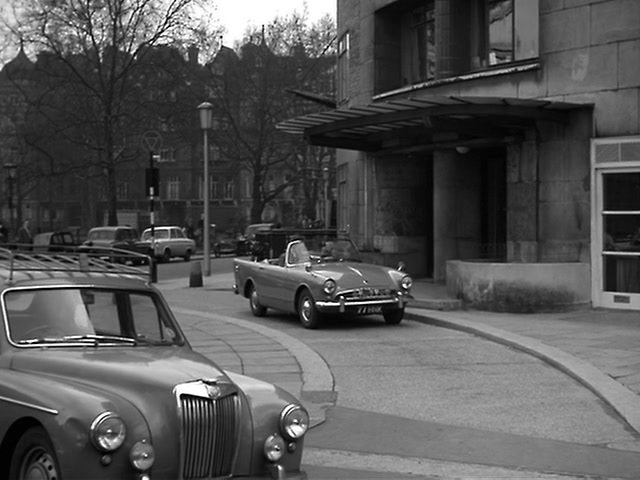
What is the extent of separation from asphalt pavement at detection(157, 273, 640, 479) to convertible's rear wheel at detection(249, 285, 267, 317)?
0.76m

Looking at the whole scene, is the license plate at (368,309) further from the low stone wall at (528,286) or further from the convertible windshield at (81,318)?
the convertible windshield at (81,318)

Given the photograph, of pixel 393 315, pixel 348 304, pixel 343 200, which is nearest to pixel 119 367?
pixel 348 304

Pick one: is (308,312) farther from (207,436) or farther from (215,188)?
(215,188)

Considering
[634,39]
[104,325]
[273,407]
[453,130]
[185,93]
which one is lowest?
[273,407]

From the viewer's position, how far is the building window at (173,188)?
285 ft

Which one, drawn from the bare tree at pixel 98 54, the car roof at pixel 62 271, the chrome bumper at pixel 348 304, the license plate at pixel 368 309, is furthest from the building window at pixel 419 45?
the bare tree at pixel 98 54

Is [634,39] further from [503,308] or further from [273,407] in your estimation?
[273,407]

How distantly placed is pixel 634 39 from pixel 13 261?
43.7 ft

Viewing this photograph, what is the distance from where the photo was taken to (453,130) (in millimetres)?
18188

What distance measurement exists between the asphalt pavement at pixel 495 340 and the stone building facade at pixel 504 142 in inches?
42.6

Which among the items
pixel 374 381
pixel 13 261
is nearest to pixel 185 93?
pixel 374 381

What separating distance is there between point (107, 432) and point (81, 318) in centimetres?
150

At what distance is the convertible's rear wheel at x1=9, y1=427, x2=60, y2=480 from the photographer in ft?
16.5

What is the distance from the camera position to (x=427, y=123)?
1759cm
